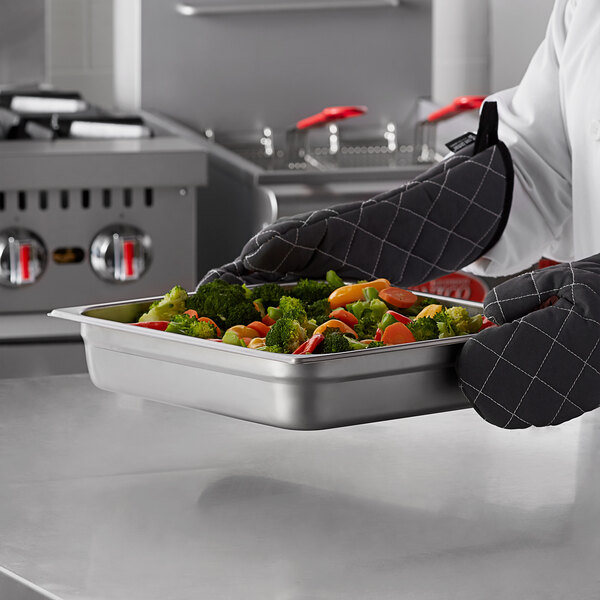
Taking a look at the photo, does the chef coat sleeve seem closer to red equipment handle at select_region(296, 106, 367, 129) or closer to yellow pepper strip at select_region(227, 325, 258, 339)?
yellow pepper strip at select_region(227, 325, 258, 339)

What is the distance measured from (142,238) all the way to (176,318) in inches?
40.7

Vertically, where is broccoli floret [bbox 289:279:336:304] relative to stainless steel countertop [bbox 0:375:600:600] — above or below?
above

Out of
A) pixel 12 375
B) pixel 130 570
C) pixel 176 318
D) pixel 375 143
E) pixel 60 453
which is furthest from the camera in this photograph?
pixel 375 143

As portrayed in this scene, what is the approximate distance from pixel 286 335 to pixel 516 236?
0.52 meters

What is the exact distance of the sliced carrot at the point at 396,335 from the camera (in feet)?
2.58

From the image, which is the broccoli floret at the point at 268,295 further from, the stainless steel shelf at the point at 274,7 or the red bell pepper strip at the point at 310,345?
the stainless steel shelf at the point at 274,7

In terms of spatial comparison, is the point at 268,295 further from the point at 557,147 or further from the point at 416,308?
the point at 557,147

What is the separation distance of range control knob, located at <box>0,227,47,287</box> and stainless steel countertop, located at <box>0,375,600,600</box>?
2.37 ft

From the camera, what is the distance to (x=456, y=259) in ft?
3.85

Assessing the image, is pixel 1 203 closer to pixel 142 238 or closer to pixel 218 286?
pixel 142 238

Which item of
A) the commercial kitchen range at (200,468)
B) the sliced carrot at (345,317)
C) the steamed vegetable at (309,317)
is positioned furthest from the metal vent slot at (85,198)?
the sliced carrot at (345,317)

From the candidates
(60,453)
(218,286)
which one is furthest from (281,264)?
(60,453)

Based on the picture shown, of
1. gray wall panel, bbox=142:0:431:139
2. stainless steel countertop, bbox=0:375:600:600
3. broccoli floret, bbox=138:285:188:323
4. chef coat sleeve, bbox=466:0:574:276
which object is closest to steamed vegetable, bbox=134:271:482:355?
broccoli floret, bbox=138:285:188:323

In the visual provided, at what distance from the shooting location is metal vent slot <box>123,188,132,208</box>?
5.98ft
